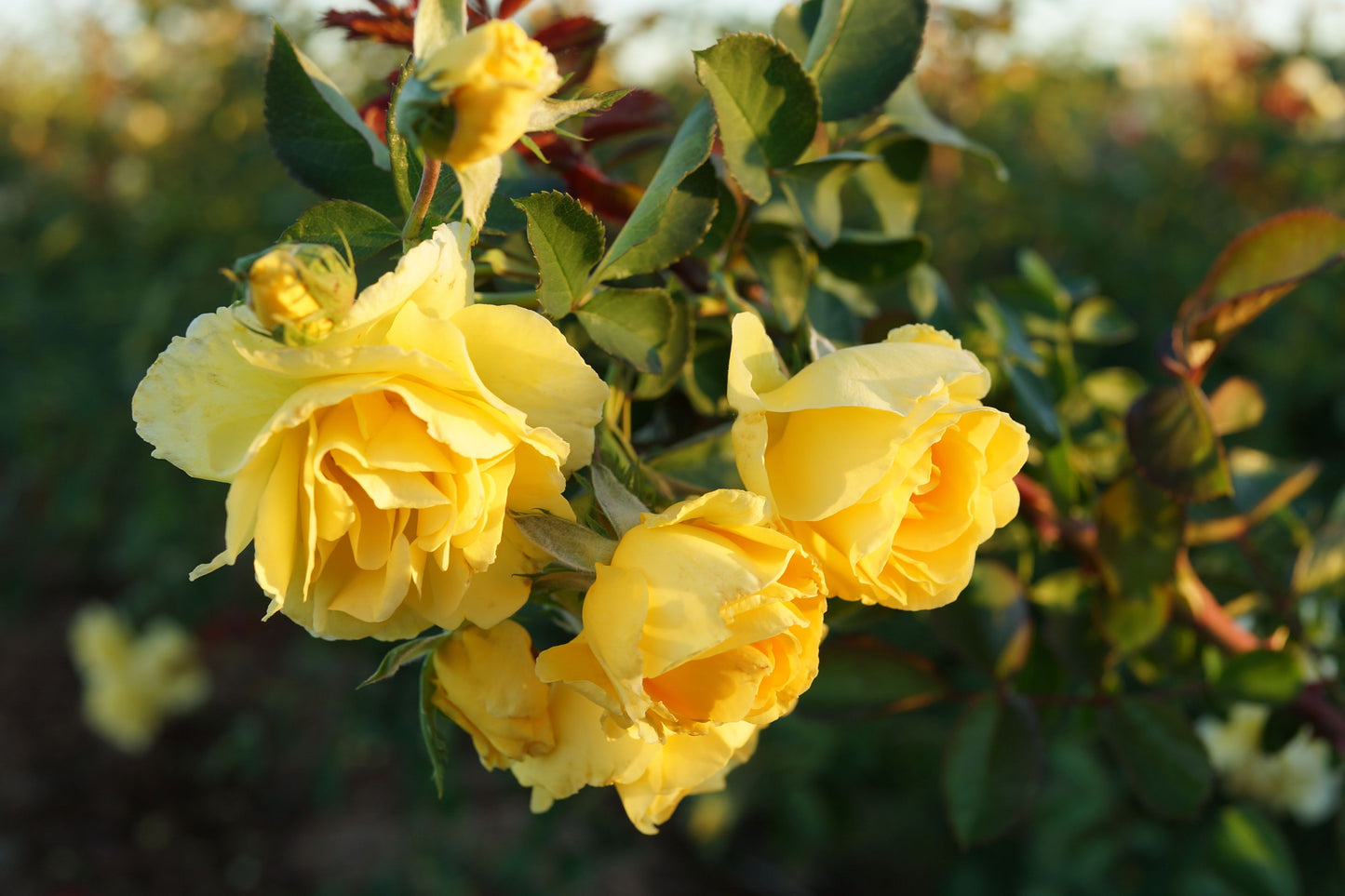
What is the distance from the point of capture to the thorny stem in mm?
373

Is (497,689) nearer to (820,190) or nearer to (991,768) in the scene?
(820,190)

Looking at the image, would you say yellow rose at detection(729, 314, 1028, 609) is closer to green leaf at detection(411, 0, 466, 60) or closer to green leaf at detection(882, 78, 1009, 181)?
green leaf at detection(411, 0, 466, 60)

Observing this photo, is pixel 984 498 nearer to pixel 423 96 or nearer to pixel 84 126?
pixel 423 96

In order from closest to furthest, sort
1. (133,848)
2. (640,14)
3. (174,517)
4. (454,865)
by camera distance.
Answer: (640,14), (454,865), (174,517), (133,848)

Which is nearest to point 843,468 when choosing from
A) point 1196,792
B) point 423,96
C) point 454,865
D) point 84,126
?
point 423,96

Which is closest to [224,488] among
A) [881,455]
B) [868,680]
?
[868,680]

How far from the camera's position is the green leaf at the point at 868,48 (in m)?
0.55

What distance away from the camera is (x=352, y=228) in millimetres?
427

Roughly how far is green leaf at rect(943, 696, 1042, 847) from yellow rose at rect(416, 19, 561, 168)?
568mm

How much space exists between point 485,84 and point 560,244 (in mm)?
110

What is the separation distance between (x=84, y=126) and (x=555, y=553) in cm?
334

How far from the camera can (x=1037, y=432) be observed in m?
0.67

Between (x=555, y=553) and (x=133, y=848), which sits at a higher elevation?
(x=555, y=553)

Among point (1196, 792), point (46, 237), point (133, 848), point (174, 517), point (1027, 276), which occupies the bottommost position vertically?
point (133, 848)
